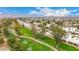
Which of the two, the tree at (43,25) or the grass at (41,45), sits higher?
the tree at (43,25)

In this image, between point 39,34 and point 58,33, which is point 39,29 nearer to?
point 39,34

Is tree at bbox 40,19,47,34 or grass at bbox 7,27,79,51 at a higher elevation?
tree at bbox 40,19,47,34

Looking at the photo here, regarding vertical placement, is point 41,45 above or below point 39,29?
below

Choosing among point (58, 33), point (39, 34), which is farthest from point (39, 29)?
point (58, 33)

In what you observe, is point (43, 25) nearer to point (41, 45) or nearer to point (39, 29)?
point (39, 29)

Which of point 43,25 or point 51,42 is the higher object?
point 43,25

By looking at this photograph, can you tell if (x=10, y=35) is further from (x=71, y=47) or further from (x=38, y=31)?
(x=71, y=47)

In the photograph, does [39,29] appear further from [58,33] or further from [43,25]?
[58,33]

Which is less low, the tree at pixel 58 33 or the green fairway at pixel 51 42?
the tree at pixel 58 33
